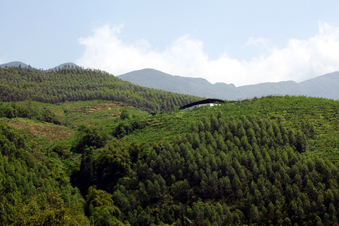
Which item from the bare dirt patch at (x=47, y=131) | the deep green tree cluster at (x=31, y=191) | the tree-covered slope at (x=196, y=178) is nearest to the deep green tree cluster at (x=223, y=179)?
the tree-covered slope at (x=196, y=178)

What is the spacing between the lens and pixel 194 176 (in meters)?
63.2

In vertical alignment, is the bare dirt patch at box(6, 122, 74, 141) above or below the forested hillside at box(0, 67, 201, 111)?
below

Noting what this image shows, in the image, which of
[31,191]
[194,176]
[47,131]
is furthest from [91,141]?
[194,176]

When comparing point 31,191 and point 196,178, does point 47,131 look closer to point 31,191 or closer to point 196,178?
point 31,191

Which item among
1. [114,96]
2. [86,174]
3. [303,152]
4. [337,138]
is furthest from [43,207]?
[114,96]

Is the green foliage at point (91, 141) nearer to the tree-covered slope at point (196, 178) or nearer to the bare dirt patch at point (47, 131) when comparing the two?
the tree-covered slope at point (196, 178)

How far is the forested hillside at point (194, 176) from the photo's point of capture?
52.8 meters

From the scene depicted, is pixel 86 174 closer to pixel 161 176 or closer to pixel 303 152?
pixel 161 176

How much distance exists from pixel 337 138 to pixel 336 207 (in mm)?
24493

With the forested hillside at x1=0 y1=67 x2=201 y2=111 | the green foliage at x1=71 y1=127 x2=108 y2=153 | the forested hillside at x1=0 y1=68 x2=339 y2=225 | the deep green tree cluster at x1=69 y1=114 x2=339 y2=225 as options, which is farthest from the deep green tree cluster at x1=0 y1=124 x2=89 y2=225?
the forested hillside at x1=0 y1=67 x2=201 y2=111

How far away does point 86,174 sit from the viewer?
70.8 meters

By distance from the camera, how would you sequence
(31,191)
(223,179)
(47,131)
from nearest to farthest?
(31,191) → (223,179) → (47,131)

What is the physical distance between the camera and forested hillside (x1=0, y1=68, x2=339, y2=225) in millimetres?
52781

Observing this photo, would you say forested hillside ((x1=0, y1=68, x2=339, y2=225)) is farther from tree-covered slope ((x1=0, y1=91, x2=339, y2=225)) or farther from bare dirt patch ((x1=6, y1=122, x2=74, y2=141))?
bare dirt patch ((x1=6, y1=122, x2=74, y2=141))
